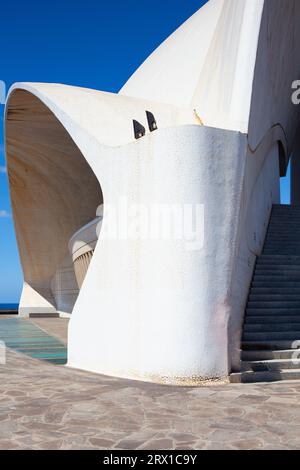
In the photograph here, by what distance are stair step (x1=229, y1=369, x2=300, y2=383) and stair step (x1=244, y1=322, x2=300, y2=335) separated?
0.99 m

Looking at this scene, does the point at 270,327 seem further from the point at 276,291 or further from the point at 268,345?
the point at 276,291

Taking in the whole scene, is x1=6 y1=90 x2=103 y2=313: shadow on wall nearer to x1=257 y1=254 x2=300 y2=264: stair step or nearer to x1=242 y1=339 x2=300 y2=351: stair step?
x1=257 y1=254 x2=300 y2=264: stair step

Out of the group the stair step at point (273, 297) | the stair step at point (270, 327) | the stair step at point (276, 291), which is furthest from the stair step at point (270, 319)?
the stair step at point (276, 291)

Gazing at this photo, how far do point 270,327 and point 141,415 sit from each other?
3.33m

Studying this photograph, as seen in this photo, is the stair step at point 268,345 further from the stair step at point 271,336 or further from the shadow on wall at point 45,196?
the shadow on wall at point 45,196

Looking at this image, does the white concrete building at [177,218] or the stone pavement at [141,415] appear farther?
the white concrete building at [177,218]

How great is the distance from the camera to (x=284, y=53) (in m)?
12.5

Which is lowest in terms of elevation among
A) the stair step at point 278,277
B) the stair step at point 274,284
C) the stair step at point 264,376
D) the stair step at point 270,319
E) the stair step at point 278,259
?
the stair step at point 264,376

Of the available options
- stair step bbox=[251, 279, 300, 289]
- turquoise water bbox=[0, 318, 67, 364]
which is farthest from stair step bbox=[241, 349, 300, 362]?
turquoise water bbox=[0, 318, 67, 364]

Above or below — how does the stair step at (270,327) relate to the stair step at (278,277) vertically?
below

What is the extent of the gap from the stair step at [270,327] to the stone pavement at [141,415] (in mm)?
1315

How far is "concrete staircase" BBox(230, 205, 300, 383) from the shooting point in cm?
589

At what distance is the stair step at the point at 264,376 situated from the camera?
5.58 meters

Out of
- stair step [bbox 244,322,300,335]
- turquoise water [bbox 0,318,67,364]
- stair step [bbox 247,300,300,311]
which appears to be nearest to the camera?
stair step [bbox 244,322,300,335]
